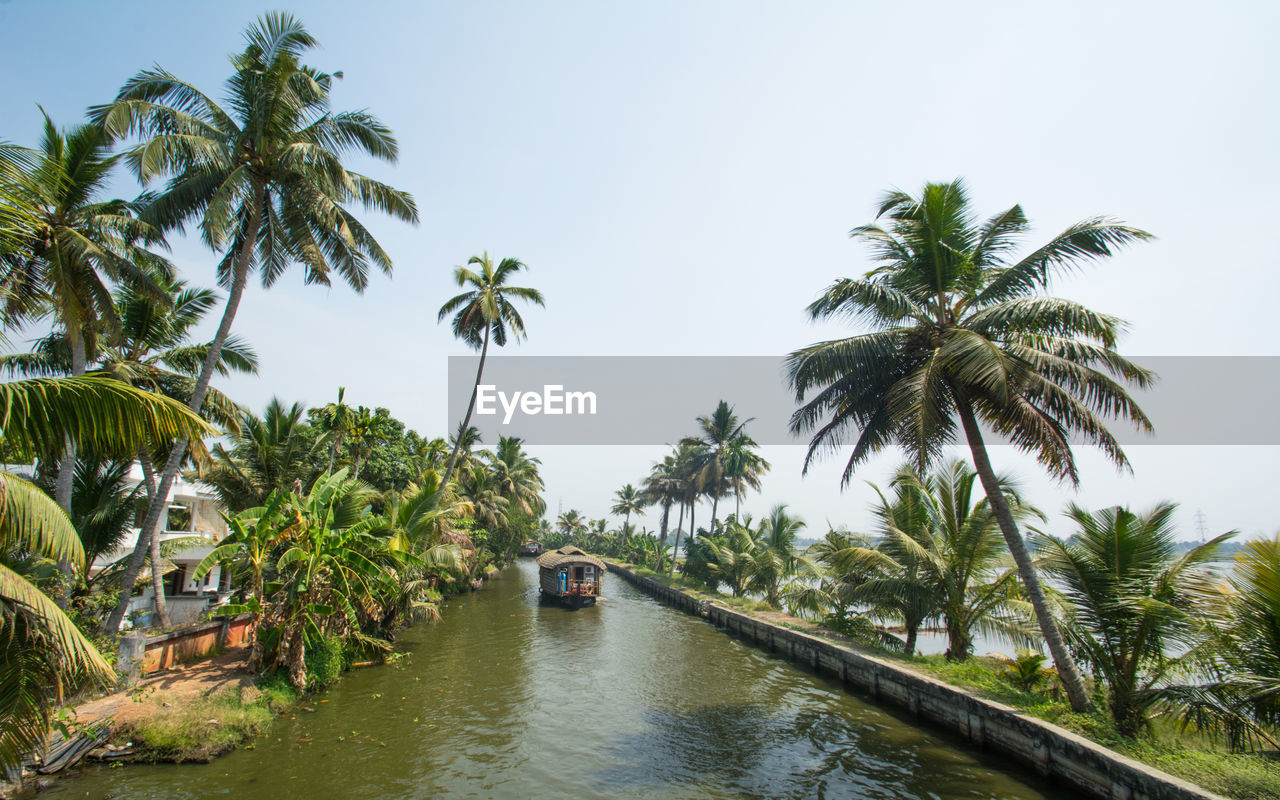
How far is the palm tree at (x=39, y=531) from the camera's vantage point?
15.1ft

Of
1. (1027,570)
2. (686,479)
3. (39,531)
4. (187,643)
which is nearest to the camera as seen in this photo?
(39,531)

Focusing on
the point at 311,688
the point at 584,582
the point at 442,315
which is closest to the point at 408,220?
the point at 442,315

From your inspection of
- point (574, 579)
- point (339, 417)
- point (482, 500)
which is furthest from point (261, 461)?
point (482, 500)

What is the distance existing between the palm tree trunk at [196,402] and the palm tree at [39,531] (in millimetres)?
6527

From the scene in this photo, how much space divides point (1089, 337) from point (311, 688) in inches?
720

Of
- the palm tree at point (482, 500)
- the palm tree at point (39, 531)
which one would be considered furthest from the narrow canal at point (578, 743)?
the palm tree at point (482, 500)

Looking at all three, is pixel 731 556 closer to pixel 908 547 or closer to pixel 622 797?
pixel 908 547

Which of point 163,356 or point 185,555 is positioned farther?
point 185,555

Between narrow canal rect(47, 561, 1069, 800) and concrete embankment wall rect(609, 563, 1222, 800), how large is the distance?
0.46 meters

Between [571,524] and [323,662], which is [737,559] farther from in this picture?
[571,524]

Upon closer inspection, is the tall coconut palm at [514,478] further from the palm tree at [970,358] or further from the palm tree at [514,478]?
the palm tree at [970,358]

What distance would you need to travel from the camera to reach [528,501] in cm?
4800

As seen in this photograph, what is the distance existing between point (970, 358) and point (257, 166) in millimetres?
16235

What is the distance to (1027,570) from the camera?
10633 millimetres
